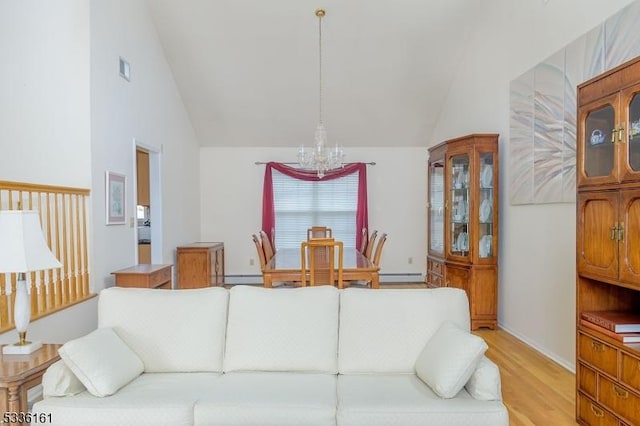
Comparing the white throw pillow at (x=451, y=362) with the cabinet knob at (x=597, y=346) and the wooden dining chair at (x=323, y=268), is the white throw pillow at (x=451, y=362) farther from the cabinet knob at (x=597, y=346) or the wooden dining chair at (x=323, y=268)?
the wooden dining chair at (x=323, y=268)

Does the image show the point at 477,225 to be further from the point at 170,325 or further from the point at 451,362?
the point at 170,325

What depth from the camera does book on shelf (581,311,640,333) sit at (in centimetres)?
219

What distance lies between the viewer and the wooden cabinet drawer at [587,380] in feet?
7.72

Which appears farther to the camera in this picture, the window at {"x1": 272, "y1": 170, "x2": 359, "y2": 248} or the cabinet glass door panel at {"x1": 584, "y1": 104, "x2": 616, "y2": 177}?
the window at {"x1": 272, "y1": 170, "x2": 359, "y2": 248}

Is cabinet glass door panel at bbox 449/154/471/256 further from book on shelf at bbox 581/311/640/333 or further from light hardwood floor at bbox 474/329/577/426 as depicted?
book on shelf at bbox 581/311/640/333

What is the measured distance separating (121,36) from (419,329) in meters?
3.86

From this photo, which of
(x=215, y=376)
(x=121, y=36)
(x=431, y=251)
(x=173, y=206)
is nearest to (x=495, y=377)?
(x=215, y=376)

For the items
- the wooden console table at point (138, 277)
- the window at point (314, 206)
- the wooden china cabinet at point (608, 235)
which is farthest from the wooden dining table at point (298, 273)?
the window at point (314, 206)

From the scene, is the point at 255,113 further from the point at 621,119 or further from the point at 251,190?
the point at 621,119

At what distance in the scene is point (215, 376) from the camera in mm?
2242

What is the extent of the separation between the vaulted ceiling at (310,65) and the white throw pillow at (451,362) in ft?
13.6

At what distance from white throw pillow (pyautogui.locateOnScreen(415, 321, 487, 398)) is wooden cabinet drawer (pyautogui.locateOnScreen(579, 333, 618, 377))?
0.79 meters

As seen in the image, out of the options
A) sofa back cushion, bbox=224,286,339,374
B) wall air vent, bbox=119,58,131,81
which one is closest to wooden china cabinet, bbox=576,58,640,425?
sofa back cushion, bbox=224,286,339,374

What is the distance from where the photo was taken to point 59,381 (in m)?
1.95
